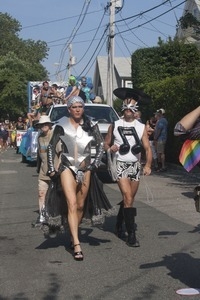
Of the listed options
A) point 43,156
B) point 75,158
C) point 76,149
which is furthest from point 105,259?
point 43,156

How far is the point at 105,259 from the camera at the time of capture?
7102mm

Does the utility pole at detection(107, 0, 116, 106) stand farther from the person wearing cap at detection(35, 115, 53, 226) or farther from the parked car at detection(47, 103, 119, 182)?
the person wearing cap at detection(35, 115, 53, 226)

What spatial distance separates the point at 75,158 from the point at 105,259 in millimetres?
1245

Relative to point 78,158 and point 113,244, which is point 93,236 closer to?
point 113,244

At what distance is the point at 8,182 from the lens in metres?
15.8

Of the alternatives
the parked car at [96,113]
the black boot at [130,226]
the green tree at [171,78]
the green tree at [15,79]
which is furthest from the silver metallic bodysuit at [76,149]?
the green tree at [15,79]

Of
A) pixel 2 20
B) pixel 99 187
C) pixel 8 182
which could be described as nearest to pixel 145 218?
pixel 99 187

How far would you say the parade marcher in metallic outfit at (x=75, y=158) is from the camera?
23.5 feet

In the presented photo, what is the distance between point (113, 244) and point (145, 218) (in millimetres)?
2035

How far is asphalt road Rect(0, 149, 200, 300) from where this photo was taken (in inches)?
231

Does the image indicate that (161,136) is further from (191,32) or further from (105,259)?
(105,259)

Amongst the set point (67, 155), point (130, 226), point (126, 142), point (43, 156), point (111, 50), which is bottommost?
point (130, 226)

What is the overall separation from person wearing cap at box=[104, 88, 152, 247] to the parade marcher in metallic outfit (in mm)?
427

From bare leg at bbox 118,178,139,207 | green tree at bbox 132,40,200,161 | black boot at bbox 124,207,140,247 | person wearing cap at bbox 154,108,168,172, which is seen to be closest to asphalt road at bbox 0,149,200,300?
black boot at bbox 124,207,140,247
